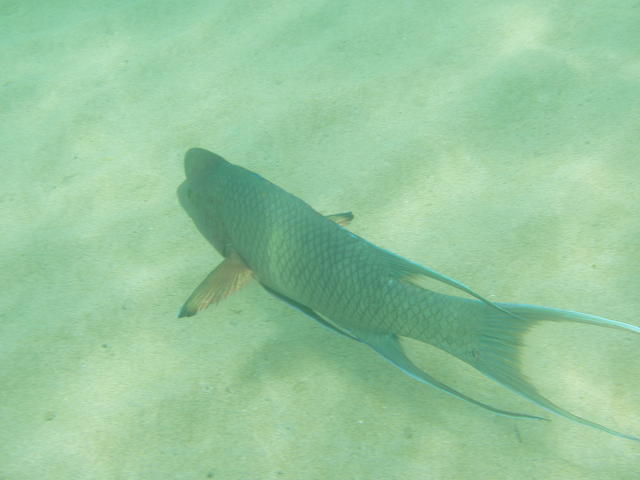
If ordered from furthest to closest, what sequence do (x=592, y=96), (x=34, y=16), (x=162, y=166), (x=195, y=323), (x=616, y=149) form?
(x=34, y=16)
(x=162, y=166)
(x=592, y=96)
(x=616, y=149)
(x=195, y=323)

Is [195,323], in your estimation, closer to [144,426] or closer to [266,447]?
[144,426]

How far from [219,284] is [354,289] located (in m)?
0.72

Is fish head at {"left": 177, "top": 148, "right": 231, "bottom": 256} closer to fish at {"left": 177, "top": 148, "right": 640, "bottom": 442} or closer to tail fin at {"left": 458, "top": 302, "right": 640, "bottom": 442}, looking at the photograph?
fish at {"left": 177, "top": 148, "right": 640, "bottom": 442}

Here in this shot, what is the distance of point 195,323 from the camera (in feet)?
8.68

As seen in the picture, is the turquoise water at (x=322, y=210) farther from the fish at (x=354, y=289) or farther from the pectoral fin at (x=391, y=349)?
the pectoral fin at (x=391, y=349)

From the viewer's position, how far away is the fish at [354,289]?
1.73 meters

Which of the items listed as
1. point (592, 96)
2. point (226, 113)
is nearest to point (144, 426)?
point (226, 113)

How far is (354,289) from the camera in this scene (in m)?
1.96

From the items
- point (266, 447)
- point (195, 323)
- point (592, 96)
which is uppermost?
point (592, 96)

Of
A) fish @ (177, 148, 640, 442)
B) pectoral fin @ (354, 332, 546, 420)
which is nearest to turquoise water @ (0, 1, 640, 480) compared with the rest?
fish @ (177, 148, 640, 442)

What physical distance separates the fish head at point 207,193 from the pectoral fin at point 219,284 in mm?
140

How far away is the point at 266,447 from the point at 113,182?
2262mm

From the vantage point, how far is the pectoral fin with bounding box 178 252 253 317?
2.26 meters

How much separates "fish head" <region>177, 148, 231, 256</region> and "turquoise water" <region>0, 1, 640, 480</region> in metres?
0.41
